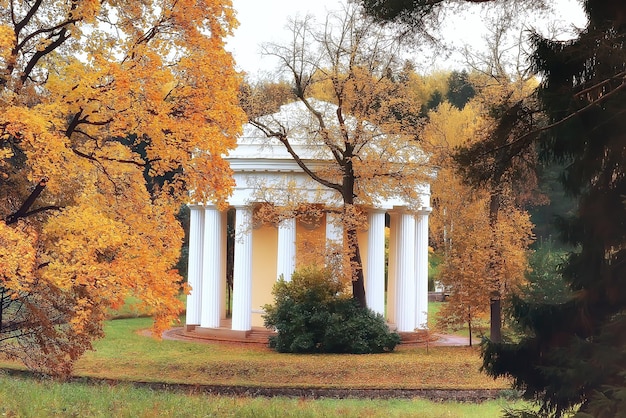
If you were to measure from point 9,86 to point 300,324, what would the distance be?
13566mm

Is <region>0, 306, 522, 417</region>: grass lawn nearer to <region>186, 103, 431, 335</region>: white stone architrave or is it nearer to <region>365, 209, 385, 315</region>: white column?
<region>365, 209, 385, 315</region>: white column

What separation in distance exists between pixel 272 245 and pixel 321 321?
21.6ft

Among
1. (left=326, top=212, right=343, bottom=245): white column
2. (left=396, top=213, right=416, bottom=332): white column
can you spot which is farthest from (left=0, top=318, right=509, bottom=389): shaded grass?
(left=326, top=212, right=343, bottom=245): white column

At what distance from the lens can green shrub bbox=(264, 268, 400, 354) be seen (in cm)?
2353

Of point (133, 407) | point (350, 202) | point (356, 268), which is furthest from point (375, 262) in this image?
point (133, 407)

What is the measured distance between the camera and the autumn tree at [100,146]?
1074cm

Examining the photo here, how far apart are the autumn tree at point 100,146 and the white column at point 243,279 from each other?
12.7 m

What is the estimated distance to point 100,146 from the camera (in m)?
13.2

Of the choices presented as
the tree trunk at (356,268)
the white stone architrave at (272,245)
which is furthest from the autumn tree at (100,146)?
the white stone architrave at (272,245)

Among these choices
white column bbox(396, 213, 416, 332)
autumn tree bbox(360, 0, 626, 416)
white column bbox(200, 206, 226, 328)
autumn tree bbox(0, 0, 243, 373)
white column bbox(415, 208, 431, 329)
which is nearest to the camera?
autumn tree bbox(360, 0, 626, 416)

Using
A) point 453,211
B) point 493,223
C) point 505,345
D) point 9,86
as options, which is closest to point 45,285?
point 9,86

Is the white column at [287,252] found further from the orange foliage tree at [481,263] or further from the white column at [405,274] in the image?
the orange foliage tree at [481,263]

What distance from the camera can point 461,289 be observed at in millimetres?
24203

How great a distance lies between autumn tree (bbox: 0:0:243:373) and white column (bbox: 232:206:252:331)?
41.6 feet
